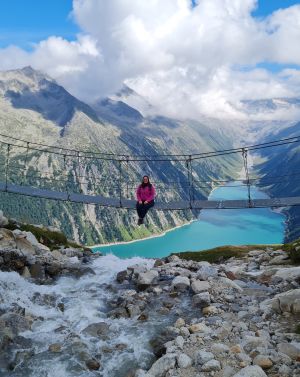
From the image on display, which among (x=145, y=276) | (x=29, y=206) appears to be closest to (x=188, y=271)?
(x=145, y=276)

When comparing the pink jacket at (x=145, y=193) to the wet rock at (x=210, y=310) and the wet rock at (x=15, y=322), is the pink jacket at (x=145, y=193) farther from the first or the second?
the wet rock at (x=15, y=322)

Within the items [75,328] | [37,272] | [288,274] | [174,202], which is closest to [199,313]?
[75,328]

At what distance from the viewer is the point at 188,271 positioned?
1683cm

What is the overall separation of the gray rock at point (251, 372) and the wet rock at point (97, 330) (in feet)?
15.0

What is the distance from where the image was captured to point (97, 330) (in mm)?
12070

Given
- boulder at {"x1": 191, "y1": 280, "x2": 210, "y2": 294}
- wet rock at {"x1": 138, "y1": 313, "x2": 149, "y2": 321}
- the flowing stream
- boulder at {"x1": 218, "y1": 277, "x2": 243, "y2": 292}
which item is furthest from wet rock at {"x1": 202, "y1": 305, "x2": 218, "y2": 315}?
boulder at {"x1": 218, "y1": 277, "x2": 243, "y2": 292}

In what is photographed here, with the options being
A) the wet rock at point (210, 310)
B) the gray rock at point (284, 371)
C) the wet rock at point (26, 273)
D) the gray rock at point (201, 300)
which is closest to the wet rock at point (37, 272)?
the wet rock at point (26, 273)

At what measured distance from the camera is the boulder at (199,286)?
14148 millimetres

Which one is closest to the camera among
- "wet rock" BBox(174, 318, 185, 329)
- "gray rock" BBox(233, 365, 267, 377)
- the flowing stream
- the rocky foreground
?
"gray rock" BBox(233, 365, 267, 377)

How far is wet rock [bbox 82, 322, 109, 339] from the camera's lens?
1183cm

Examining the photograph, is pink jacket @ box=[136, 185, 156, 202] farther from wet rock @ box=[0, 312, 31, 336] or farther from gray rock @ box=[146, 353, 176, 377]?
gray rock @ box=[146, 353, 176, 377]

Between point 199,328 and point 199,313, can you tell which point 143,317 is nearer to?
point 199,313

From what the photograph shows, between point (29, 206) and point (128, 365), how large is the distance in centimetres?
17951

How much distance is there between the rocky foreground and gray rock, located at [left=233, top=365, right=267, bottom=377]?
2 cm
